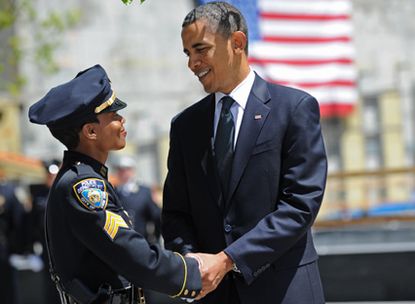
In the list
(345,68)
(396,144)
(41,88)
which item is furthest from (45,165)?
(396,144)

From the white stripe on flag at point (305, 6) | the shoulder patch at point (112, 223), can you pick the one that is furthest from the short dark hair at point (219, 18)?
the white stripe on flag at point (305, 6)

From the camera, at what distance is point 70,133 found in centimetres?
370

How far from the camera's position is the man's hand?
3693mm

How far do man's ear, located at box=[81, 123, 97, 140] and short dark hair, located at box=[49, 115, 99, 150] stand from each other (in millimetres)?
13

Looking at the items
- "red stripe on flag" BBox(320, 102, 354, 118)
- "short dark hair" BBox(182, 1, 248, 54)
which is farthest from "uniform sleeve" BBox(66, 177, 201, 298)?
"red stripe on flag" BBox(320, 102, 354, 118)

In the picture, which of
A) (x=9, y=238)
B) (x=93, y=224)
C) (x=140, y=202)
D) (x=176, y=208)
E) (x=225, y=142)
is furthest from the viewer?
(x=9, y=238)

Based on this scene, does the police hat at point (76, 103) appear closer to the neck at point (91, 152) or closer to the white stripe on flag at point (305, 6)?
the neck at point (91, 152)

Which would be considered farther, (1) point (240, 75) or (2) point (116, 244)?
(1) point (240, 75)

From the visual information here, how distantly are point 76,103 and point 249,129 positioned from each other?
2.27 ft

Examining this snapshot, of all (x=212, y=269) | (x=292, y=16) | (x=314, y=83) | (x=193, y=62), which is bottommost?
(x=212, y=269)

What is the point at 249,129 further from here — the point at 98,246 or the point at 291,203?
the point at 98,246

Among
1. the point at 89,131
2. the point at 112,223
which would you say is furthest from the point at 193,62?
the point at 112,223

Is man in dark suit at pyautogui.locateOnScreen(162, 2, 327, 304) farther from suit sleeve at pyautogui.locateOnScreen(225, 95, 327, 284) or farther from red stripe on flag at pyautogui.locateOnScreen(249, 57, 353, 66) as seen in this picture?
red stripe on flag at pyautogui.locateOnScreen(249, 57, 353, 66)

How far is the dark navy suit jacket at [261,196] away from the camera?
3.71 meters
